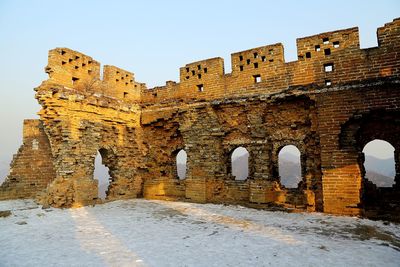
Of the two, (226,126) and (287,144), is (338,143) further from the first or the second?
(226,126)

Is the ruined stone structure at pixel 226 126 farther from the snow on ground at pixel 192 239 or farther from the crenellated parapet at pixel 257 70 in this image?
the snow on ground at pixel 192 239

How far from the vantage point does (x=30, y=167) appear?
11.3 metres

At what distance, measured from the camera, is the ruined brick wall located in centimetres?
1107

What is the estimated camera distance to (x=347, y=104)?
7.92 m

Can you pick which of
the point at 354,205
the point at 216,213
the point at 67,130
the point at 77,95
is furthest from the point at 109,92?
the point at 354,205

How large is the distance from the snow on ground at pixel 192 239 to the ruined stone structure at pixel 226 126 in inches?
52.7

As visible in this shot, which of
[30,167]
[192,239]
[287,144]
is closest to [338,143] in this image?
[287,144]

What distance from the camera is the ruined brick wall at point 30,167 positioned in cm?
1107

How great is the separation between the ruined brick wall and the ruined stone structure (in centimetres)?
4

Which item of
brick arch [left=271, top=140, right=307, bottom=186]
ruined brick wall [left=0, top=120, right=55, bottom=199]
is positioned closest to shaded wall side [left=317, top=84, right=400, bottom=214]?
brick arch [left=271, top=140, right=307, bottom=186]

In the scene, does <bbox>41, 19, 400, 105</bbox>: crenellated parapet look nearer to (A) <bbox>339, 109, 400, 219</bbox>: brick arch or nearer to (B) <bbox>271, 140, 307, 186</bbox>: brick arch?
(A) <bbox>339, 109, 400, 219</bbox>: brick arch

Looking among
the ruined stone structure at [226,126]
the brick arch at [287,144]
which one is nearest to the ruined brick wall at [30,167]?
the ruined stone structure at [226,126]

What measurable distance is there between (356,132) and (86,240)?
778 centimetres

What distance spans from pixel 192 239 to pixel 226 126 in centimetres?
564
